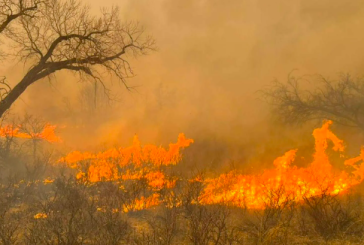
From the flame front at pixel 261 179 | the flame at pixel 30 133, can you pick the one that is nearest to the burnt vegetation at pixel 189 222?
the flame front at pixel 261 179

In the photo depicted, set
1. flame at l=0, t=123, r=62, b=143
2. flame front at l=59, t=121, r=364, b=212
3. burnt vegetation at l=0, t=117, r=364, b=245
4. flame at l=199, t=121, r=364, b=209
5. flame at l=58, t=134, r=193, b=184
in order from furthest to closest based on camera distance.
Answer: flame at l=0, t=123, r=62, b=143, flame at l=58, t=134, r=193, b=184, flame at l=199, t=121, r=364, b=209, flame front at l=59, t=121, r=364, b=212, burnt vegetation at l=0, t=117, r=364, b=245

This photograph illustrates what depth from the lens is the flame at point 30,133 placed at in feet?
68.0

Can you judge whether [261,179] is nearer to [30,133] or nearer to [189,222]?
[189,222]

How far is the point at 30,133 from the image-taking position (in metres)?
24.2

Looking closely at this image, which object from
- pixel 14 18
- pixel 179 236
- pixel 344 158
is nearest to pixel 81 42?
pixel 14 18

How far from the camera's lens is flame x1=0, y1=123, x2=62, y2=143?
816 inches

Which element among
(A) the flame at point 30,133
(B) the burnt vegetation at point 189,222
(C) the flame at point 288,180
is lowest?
(B) the burnt vegetation at point 189,222

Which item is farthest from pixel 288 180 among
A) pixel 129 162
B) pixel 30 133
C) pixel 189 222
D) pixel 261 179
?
pixel 30 133

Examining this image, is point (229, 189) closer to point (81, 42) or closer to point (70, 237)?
point (70, 237)

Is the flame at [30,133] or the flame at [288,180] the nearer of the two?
the flame at [288,180]

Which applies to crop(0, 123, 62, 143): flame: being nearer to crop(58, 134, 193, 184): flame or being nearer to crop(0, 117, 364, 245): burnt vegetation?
crop(58, 134, 193, 184): flame

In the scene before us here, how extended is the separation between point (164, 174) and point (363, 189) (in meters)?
8.19

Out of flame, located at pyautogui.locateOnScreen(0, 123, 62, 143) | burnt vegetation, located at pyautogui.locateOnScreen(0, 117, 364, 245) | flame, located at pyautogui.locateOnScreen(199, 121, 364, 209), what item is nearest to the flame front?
flame, located at pyautogui.locateOnScreen(199, 121, 364, 209)

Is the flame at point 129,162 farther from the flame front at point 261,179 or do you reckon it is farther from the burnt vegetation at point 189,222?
the burnt vegetation at point 189,222
